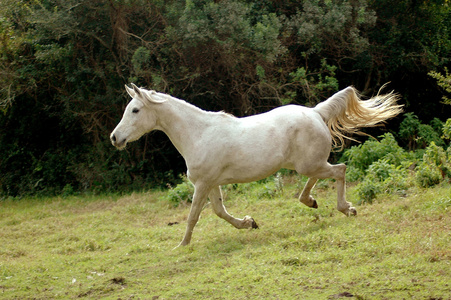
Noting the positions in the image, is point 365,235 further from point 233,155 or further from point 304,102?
point 304,102

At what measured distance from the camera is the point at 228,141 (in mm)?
6277

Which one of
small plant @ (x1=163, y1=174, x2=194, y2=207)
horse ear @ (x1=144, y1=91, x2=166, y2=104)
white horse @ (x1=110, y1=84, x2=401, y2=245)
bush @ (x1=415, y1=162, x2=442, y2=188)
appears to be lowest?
small plant @ (x1=163, y1=174, x2=194, y2=207)

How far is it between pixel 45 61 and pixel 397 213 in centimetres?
846

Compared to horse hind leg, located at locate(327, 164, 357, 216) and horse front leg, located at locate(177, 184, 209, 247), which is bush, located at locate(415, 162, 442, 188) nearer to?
horse hind leg, located at locate(327, 164, 357, 216)

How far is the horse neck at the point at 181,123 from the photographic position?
634 cm

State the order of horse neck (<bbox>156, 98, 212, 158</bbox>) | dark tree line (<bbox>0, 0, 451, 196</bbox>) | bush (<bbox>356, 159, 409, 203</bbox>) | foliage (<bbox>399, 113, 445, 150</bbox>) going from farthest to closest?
1. foliage (<bbox>399, 113, 445, 150</bbox>)
2. dark tree line (<bbox>0, 0, 451, 196</bbox>)
3. bush (<bbox>356, 159, 409, 203</bbox>)
4. horse neck (<bbox>156, 98, 212, 158</bbox>)

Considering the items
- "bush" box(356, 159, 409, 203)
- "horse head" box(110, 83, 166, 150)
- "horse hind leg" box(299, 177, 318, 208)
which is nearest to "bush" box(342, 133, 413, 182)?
"bush" box(356, 159, 409, 203)

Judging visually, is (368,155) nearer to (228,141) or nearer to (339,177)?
(339,177)

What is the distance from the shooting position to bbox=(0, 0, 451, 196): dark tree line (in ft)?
35.6

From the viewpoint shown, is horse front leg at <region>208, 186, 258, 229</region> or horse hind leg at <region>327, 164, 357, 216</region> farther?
horse front leg at <region>208, 186, 258, 229</region>

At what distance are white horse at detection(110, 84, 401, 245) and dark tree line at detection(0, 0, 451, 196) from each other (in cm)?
436

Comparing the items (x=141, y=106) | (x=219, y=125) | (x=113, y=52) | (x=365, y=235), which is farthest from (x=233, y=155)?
(x=113, y=52)

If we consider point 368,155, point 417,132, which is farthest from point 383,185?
point 417,132

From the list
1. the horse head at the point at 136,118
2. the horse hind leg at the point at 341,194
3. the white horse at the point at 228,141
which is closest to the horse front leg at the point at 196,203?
the white horse at the point at 228,141
